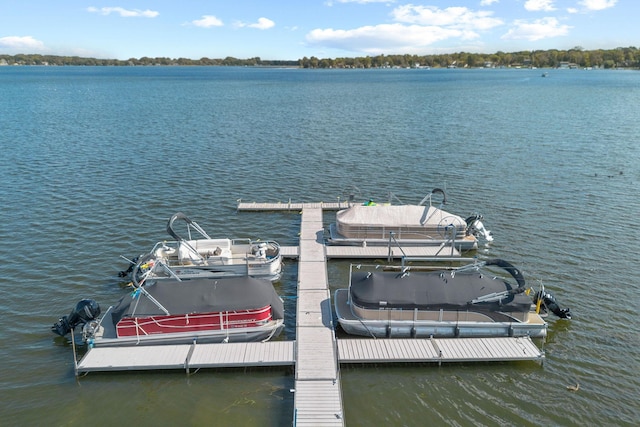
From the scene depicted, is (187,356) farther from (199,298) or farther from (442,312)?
(442,312)

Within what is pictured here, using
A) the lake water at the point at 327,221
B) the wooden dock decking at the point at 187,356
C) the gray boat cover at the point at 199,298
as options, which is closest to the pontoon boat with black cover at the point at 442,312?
the lake water at the point at 327,221

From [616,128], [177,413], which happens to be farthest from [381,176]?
[616,128]

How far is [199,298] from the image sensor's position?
23188mm

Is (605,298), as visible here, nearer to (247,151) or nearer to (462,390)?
(462,390)

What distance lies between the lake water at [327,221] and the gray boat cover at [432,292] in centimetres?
294

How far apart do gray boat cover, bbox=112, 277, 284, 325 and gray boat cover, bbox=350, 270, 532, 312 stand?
15.8 feet

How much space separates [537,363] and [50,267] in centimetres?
3090

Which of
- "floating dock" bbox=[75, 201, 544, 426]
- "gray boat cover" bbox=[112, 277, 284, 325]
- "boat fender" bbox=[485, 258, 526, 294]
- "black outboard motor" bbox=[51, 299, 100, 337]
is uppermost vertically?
"boat fender" bbox=[485, 258, 526, 294]

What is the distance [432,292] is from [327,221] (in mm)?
17556

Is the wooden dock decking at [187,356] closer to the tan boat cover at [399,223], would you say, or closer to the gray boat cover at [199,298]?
the gray boat cover at [199,298]

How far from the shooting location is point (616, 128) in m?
80.7

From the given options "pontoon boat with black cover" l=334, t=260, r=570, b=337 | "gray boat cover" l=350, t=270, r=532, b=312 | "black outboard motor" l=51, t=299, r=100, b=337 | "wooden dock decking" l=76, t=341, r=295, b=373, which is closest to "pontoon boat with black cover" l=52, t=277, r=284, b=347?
"black outboard motor" l=51, t=299, r=100, b=337

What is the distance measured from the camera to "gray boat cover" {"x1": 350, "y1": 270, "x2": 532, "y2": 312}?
2314cm

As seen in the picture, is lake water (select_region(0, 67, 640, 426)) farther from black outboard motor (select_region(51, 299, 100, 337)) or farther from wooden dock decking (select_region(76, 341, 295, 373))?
black outboard motor (select_region(51, 299, 100, 337))
